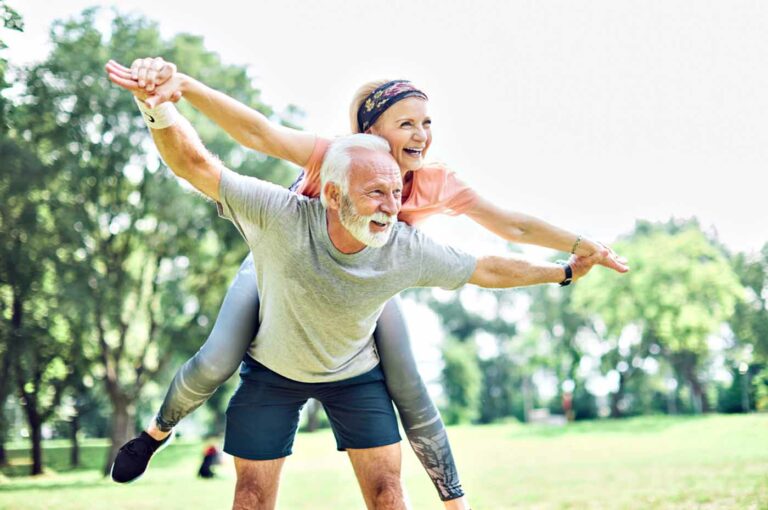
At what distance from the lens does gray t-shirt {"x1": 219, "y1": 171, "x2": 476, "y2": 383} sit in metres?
2.87

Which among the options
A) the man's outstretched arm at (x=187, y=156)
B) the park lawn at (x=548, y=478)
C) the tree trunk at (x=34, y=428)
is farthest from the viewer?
the tree trunk at (x=34, y=428)

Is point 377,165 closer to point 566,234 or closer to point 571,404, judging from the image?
point 566,234

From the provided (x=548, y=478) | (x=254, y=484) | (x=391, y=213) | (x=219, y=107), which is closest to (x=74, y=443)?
(x=548, y=478)

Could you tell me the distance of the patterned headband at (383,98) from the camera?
3.17 meters

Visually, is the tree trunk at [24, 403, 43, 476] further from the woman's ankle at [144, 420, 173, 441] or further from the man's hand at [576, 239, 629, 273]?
the man's hand at [576, 239, 629, 273]

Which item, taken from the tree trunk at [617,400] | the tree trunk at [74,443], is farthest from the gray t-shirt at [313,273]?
the tree trunk at [617,400]

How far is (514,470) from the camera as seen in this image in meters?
16.3

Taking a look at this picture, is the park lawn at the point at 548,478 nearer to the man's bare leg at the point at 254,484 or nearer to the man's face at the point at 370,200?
the man's bare leg at the point at 254,484

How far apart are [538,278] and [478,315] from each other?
1926 inches

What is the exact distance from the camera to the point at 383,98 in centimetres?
318

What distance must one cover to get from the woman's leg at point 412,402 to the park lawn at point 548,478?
6531mm

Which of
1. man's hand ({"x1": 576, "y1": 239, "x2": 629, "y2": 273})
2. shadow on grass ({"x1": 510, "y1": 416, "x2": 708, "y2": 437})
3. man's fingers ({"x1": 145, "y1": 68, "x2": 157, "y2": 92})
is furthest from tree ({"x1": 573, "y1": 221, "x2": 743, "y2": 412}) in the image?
man's fingers ({"x1": 145, "y1": 68, "x2": 157, "y2": 92})

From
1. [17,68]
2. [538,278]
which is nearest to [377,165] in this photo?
[538,278]

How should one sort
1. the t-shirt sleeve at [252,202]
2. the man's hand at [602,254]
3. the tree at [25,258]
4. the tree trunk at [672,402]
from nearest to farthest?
the t-shirt sleeve at [252,202] < the man's hand at [602,254] < the tree at [25,258] < the tree trunk at [672,402]
